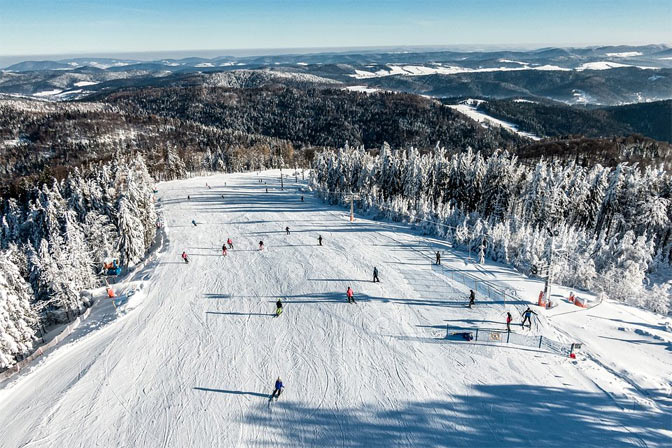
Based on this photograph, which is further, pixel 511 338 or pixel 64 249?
pixel 64 249

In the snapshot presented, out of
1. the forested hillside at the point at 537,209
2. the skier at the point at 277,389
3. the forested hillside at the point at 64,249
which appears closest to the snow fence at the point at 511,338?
the skier at the point at 277,389

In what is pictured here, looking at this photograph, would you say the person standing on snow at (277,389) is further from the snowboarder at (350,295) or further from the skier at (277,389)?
the snowboarder at (350,295)

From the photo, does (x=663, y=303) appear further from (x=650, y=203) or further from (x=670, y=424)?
(x=650, y=203)

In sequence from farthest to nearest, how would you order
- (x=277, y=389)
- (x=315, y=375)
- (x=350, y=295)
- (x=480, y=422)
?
(x=350, y=295) < (x=315, y=375) < (x=277, y=389) < (x=480, y=422)

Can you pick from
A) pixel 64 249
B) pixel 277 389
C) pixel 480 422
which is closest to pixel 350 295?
pixel 277 389

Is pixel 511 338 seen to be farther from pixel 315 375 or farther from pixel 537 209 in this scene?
pixel 537 209

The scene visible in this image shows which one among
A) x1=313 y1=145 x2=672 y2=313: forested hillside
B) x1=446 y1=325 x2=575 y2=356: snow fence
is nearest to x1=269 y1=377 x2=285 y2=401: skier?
x1=446 y1=325 x2=575 y2=356: snow fence
